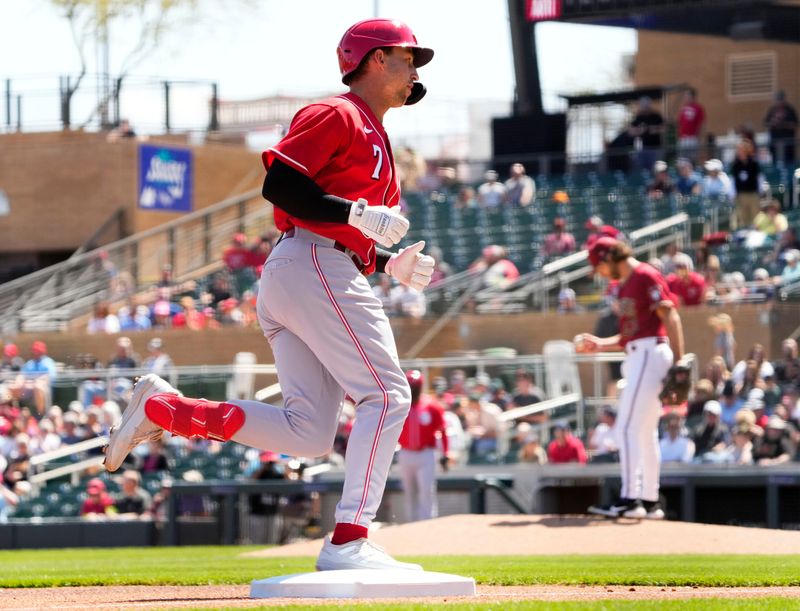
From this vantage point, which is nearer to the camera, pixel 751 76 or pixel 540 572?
pixel 540 572

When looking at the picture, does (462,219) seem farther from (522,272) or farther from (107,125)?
(107,125)

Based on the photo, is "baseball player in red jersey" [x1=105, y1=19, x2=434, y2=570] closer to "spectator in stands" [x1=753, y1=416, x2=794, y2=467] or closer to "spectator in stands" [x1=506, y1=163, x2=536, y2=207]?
"spectator in stands" [x1=753, y1=416, x2=794, y2=467]

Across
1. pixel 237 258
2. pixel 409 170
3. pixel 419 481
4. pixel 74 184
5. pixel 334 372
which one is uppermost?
pixel 74 184

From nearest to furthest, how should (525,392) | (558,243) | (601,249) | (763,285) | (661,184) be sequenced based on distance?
(601,249) → (525,392) → (763,285) → (558,243) → (661,184)

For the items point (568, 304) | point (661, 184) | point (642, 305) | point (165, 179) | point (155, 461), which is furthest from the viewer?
point (165, 179)

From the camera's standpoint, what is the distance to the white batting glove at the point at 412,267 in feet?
19.1

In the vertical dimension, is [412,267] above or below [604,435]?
above

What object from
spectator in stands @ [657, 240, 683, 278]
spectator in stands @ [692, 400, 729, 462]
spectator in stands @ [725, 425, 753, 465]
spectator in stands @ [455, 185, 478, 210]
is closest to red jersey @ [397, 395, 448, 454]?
spectator in stands @ [692, 400, 729, 462]

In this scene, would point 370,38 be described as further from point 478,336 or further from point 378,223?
point 478,336

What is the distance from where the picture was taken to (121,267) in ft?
96.0

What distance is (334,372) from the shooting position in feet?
18.8

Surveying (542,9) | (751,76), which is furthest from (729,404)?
(751,76)

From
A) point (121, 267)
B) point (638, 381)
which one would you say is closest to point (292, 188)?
point (638, 381)

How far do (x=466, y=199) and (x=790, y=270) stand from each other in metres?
7.80
